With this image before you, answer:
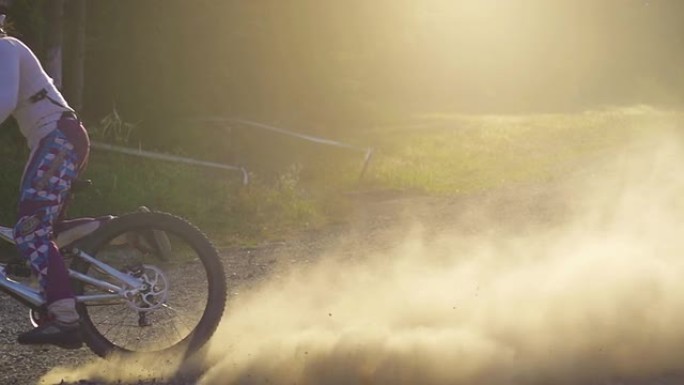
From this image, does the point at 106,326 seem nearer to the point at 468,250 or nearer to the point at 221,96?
the point at 468,250

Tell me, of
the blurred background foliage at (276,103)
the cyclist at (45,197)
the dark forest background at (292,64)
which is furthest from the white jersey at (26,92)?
the dark forest background at (292,64)

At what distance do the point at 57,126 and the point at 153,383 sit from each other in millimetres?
1475

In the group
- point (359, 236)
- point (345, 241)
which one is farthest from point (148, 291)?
point (359, 236)

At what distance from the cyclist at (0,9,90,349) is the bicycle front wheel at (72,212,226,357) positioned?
22 cm

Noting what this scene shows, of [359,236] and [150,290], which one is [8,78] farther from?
[359,236]

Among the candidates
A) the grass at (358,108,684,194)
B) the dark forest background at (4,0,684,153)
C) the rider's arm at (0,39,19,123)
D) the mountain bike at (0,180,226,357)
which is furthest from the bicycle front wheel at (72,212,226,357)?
the grass at (358,108,684,194)

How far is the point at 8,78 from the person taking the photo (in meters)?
5.12

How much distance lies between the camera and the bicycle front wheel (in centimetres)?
559

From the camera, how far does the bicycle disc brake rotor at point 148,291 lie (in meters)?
5.58

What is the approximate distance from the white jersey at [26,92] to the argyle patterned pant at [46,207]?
0.07 metres

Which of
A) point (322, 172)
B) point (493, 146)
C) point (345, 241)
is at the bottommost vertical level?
point (345, 241)

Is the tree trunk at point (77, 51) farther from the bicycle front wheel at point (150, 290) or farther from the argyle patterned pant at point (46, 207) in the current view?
the argyle patterned pant at point (46, 207)

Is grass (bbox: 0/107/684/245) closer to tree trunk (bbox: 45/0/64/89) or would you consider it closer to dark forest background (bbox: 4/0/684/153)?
tree trunk (bbox: 45/0/64/89)

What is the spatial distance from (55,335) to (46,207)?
685mm
